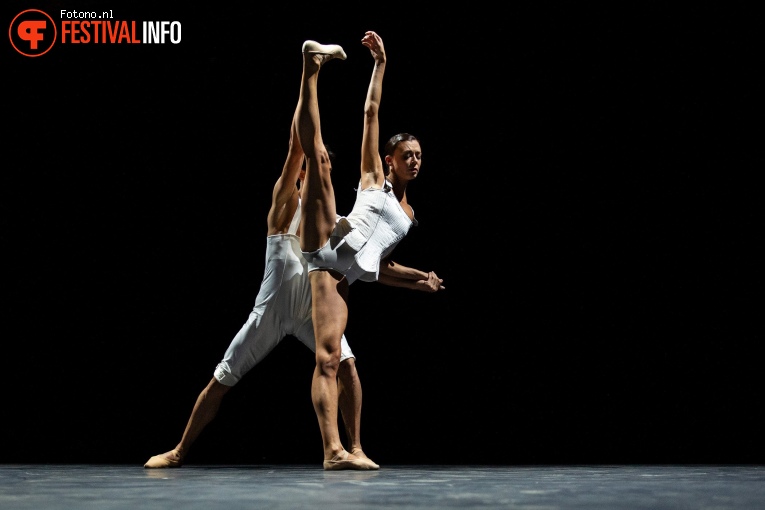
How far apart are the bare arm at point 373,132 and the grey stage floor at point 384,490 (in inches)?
34.8

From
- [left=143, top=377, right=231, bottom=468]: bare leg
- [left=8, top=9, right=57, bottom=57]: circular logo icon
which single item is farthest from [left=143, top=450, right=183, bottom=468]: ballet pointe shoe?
[left=8, top=9, right=57, bottom=57]: circular logo icon

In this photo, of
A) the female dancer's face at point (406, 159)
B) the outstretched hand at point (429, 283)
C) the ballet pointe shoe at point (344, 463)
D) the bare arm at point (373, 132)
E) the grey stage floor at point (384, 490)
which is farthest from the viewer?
the outstretched hand at point (429, 283)

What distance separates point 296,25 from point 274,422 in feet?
5.47

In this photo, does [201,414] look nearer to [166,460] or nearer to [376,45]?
[166,460]

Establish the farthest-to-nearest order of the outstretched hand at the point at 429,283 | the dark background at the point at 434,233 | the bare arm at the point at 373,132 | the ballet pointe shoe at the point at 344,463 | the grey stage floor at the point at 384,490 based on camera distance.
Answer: the dark background at the point at 434,233
the outstretched hand at the point at 429,283
the bare arm at the point at 373,132
the ballet pointe shoe at the point at 344,463
the grey stage floor at the point at 384,490

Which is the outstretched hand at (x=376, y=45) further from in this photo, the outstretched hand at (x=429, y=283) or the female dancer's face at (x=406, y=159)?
the outstretched hand at (x=429, y=283)

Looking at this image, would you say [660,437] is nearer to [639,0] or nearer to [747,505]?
[639,0]

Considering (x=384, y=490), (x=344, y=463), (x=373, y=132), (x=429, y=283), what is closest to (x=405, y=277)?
(x=429, y=283)

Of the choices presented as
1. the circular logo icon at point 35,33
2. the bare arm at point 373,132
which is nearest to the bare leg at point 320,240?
the bare arm at point 373,132

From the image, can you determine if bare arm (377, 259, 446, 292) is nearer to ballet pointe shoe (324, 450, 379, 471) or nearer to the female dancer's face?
the female dancer's face

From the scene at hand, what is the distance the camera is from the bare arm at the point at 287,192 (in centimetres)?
308

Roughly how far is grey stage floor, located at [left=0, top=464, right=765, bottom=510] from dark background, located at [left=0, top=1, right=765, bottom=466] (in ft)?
4.60

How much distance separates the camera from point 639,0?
434 cm

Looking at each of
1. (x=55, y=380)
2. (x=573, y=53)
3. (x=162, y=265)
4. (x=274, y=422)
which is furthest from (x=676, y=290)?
(x=55, y=380)
